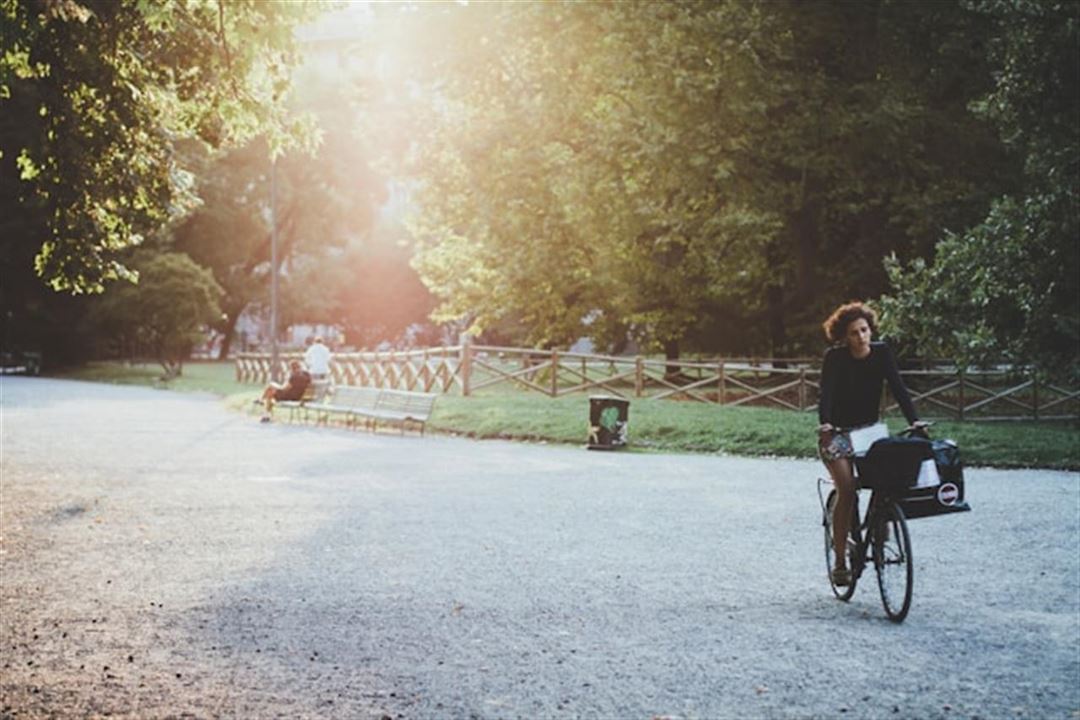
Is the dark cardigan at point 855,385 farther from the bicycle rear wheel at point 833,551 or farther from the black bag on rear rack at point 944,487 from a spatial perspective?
the bicycle rear wheel at point 833,551

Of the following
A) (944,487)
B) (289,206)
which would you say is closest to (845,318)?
(944,487)

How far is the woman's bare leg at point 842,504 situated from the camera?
24.0ft

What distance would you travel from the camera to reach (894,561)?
7.04 meters

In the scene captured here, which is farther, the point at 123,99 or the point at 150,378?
the point at 150,378

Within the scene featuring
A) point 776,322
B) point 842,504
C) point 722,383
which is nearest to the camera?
point 842,504

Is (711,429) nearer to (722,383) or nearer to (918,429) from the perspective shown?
(722,383)

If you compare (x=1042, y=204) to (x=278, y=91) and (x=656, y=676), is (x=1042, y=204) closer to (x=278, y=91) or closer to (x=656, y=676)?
(x=278, y=91)

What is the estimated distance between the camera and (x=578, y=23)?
25.8m

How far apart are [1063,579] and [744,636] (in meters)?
3.18

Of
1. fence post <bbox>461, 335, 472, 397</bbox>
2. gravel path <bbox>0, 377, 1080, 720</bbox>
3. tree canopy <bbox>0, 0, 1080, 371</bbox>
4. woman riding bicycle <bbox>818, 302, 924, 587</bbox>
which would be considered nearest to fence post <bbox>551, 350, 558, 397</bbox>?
fence post <bbox>461, 335, 472, 397</bbox>

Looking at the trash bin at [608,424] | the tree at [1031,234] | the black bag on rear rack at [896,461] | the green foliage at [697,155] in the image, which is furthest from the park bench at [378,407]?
the black bag on rear rack at [896,461]

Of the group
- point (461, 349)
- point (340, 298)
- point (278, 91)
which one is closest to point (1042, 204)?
point (278, 91)

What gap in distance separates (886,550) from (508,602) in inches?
95.9

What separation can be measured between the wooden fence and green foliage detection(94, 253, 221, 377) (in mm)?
12208
